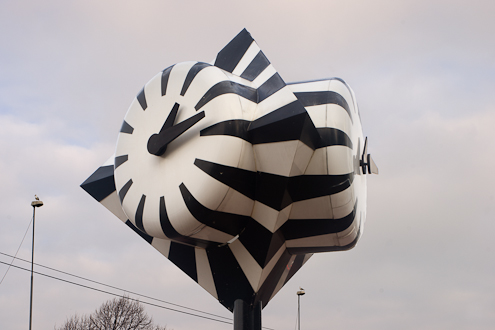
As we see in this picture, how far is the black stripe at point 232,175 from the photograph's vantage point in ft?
40.2

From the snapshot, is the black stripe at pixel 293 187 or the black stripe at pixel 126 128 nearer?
the black stripe at pixel 293 187

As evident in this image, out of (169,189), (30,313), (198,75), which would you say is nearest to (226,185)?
(169,189)

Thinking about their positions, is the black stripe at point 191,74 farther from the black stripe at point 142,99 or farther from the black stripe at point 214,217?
the black stripe at point 214,217

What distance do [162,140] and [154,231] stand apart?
201 cm

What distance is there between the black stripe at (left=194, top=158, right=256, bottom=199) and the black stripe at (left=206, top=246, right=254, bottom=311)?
2.08 m

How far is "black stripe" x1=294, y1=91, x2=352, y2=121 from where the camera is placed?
43.8 ft

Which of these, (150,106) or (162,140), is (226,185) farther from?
(150,106)

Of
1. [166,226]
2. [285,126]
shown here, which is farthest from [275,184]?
[166,226]

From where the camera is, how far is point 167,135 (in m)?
13.2

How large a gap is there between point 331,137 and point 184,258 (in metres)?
5.05

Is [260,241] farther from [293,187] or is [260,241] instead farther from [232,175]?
[232,175]

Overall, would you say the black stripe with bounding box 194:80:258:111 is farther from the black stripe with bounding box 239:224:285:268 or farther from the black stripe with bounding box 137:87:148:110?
the black stripe with bounding box 239:224:285:268

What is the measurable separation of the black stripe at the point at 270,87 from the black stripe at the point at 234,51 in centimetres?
162

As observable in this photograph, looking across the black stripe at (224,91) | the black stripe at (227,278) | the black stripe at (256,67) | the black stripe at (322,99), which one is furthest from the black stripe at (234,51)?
the black stripe at (227,278)
